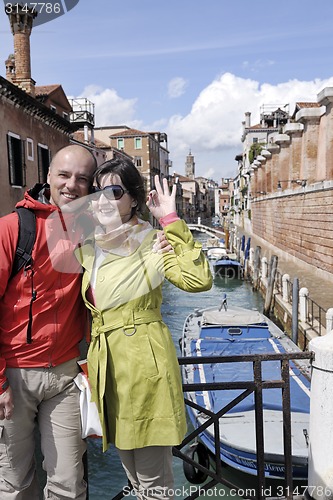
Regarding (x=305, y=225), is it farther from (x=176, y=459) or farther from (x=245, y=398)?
(x=176, y=459)

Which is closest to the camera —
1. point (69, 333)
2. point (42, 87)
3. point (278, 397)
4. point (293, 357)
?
point (69, 333)

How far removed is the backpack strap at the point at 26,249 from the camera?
5.83 ft

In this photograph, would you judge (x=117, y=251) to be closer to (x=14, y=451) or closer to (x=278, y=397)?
(x=14, y=451)

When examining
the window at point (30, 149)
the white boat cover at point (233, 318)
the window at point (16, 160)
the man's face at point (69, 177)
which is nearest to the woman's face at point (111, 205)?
the man's face at point (69, 177)

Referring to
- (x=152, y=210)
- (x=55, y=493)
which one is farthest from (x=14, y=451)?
(x=152, y=210)

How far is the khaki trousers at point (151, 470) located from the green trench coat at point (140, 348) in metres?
0.07

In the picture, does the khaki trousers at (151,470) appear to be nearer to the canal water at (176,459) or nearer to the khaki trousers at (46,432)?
the khaki trousers at (46,432)

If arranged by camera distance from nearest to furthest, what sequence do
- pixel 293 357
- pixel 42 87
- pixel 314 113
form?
pixel 293 357 < pixel 314 113 < pixel 42 87

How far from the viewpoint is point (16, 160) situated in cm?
1344

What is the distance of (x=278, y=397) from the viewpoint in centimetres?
625

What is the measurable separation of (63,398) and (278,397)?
4972 millimetres

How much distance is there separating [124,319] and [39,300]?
36 centimetres

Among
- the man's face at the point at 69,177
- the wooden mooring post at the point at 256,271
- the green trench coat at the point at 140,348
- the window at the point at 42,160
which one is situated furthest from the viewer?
the wooden mooring post at the point at 256,271

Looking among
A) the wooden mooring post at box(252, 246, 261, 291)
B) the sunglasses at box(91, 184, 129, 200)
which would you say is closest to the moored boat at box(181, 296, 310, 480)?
the sunglasses at box(91, 184, 129, 200)
